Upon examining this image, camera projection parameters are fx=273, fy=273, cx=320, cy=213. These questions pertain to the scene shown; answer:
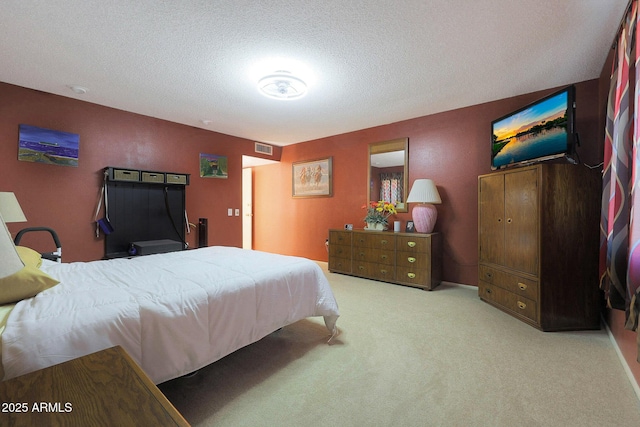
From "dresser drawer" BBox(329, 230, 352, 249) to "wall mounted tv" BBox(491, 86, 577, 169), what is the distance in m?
2.19

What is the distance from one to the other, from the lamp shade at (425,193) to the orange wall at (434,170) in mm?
256

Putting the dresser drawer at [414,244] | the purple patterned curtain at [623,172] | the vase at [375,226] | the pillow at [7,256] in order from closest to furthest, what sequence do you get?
the pillow at [7,256], the purple patterned curtain at [623,172], the dresser drawer at [414,244], the vase at [375,226]

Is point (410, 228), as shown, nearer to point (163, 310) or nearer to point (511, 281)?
point (511, 281)

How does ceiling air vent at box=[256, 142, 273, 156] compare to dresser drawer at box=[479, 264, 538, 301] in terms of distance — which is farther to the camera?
ceiling air vent at box=[256, 142, 273, 156]

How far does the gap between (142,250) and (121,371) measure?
3302 millimetres

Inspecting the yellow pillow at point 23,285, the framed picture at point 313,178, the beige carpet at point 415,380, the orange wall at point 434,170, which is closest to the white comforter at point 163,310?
the yellow pillow at point 23,285

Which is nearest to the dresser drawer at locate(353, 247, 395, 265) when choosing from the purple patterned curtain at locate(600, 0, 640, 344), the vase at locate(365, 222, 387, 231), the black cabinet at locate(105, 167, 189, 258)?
the vase at locate(365, 222, 387, 231)

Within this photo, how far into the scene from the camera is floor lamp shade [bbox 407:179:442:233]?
3715 millimetres

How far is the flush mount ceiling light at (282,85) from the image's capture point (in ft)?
8.69

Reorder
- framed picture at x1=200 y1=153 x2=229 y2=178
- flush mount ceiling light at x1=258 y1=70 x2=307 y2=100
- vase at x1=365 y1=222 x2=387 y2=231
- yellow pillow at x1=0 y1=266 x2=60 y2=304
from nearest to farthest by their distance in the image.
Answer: yellow pillow at x1=0 y1=266 x2=60 y2=304, flush mount ceiling light at x1=258 y1=70 x2=307 y2=100, vase at x1=365 y1=222 x2=387 y2=231, framed picture at x1=200 y1=153 x2=229 y2=178

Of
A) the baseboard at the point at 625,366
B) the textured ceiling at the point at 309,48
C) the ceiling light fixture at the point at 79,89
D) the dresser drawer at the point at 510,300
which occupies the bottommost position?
the baseboard at the point at 625,366

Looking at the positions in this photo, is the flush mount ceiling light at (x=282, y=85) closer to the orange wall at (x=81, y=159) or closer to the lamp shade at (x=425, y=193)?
the lamp shade at (x=425, y=193)

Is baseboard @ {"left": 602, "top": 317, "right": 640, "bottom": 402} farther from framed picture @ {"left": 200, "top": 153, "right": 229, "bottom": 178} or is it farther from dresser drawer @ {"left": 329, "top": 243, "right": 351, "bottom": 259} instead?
framed picture @ {"left": 200, "top": 153, "right": 229, "bottom": 178}

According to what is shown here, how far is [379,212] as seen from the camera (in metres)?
4.29
